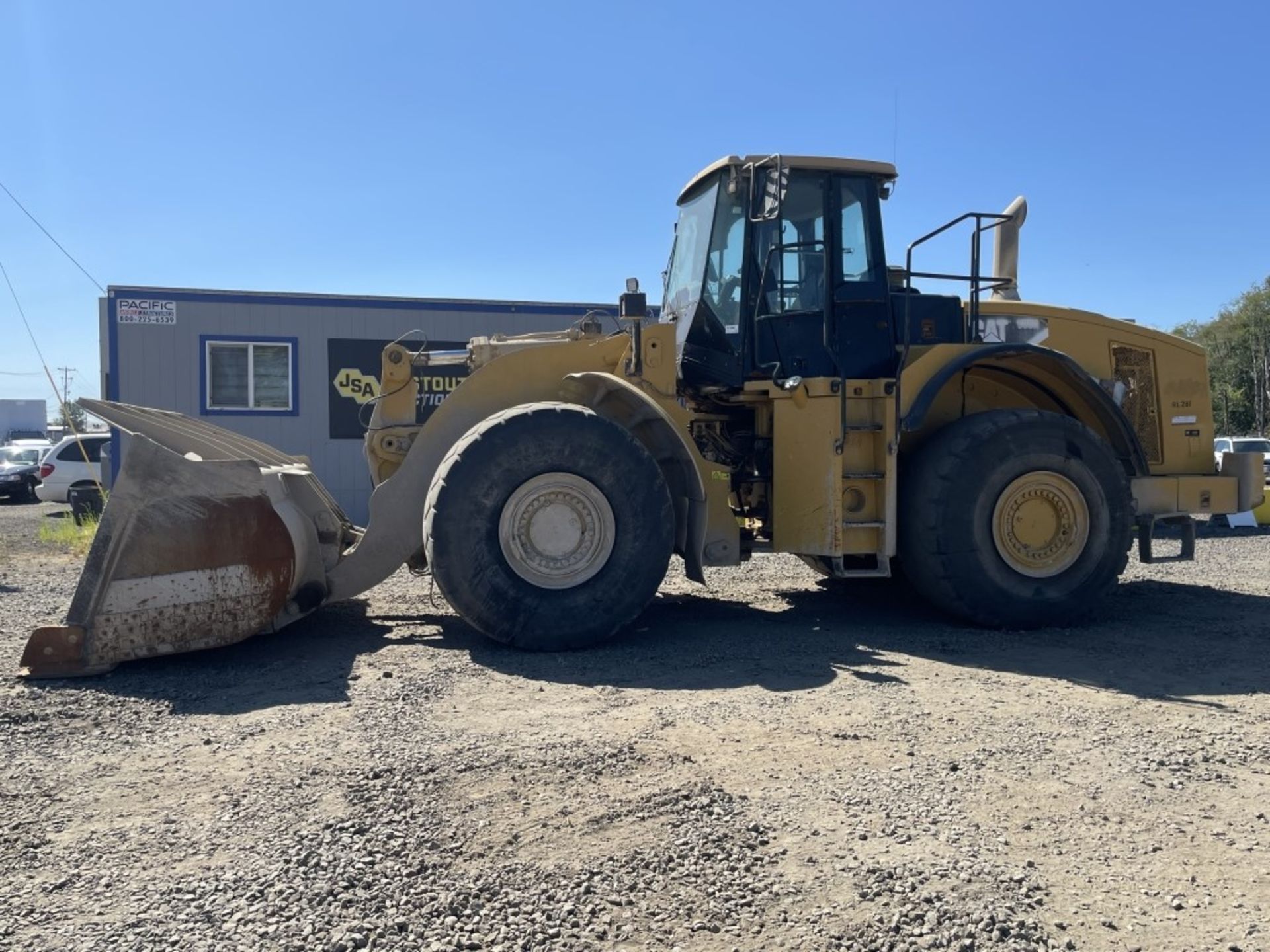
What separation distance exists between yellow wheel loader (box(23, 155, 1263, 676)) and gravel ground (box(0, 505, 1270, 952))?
0.39m

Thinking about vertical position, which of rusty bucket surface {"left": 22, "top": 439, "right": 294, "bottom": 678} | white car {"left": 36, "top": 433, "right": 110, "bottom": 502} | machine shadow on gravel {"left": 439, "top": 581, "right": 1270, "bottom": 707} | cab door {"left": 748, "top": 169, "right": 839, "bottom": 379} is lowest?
machine shadow on gravel {"left": 439, "top": 581, "right": 1270, "bottom": 707}

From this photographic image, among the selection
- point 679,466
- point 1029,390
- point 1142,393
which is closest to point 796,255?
point 679,466

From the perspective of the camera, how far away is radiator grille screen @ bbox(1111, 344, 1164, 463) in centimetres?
749

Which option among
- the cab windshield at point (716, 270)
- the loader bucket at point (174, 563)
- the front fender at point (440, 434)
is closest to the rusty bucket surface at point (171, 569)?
the loader bucket at point (174, 563)

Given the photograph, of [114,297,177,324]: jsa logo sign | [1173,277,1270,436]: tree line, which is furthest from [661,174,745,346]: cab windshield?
[1173,277,1270,436]: tree line

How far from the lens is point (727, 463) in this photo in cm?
702

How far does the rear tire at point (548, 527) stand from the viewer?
220 inches

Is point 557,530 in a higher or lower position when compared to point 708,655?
higher

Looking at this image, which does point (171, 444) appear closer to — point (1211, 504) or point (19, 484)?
point (1211, 504)

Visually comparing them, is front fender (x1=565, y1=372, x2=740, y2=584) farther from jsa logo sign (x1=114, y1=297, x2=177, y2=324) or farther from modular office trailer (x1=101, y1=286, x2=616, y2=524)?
jsa logo sign (x1=114, y1=297, x2=177, y2=324)

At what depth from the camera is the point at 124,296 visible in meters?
14.0

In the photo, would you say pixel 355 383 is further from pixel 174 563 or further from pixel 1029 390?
pixel 1029 390

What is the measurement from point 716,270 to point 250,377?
9813 mm

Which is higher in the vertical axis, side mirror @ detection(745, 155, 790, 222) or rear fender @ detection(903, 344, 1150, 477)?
side mirror @ detection(745, 155, 790, 222)
